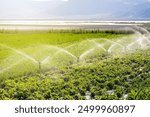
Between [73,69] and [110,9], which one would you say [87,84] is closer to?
[73,69]

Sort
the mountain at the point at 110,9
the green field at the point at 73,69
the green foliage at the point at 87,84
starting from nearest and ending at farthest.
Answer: the green foliage at the point at 87,84 → the green field at the point at 73,69 → the mountain at the point at 110,9

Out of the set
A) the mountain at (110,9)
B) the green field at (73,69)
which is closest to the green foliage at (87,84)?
the green field at (73,69)

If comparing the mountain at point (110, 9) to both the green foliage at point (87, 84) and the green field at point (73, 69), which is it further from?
the green foliage at point (87, 84)

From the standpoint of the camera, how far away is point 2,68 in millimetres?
12453

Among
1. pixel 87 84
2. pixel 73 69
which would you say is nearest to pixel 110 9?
pixel 73 69

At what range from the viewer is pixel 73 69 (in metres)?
12.0

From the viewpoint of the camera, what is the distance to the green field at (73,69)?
955 cm

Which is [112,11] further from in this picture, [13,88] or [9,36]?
[13,88]

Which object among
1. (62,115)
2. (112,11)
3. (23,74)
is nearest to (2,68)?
(23,74)

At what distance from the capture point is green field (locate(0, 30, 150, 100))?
376 inches

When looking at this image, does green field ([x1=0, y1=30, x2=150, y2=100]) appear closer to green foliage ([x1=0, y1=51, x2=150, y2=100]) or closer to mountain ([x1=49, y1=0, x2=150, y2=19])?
green foliage ([x1=0, y1=51, x2=150, y2=100])

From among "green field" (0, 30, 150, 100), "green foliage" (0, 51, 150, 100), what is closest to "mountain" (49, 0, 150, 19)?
"green field" (0, 30, 150, 100)

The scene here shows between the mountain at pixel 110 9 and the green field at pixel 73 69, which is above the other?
the green field at pixel 73 69

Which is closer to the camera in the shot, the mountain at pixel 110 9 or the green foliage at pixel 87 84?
the green foliage at pixel 87 84
